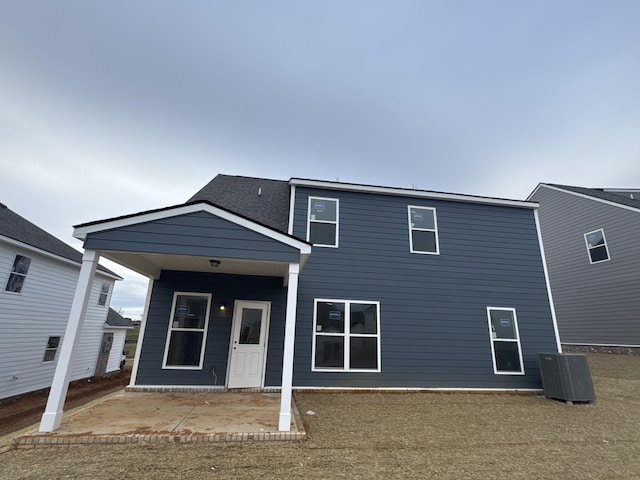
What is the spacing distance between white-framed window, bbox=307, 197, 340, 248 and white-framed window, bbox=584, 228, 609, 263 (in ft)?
39.7

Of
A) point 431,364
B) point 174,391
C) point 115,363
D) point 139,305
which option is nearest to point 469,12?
point 431,364

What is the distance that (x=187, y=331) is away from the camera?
21.9ft

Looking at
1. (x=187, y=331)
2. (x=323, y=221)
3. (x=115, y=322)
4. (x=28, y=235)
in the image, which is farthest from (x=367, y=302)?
(x=115, y=322)

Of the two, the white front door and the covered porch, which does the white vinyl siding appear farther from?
the white front door

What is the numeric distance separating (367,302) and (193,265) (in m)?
4.25

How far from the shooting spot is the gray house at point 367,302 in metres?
6.57

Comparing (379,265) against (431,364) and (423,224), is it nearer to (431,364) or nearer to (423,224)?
(423,224)

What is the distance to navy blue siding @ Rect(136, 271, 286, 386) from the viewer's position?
6.39 metres

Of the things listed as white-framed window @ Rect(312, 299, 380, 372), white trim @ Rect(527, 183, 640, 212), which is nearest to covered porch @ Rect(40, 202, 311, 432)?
white-framed window @ Rect(312, 299, 380, 372)

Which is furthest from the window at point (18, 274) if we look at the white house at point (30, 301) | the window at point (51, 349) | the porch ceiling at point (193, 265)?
the porch ceiling at point (193, 265)

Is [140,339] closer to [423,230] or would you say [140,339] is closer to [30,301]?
[30,301]

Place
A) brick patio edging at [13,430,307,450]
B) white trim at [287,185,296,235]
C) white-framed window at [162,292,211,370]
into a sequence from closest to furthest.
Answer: brick patio edging at [13,430,307,450] < white-framed window at [162,292,211,370] < white trim at [287,185,296,235]

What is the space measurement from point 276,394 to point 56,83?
1118cm

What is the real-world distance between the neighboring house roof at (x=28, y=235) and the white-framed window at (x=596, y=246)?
2156 centimetres
